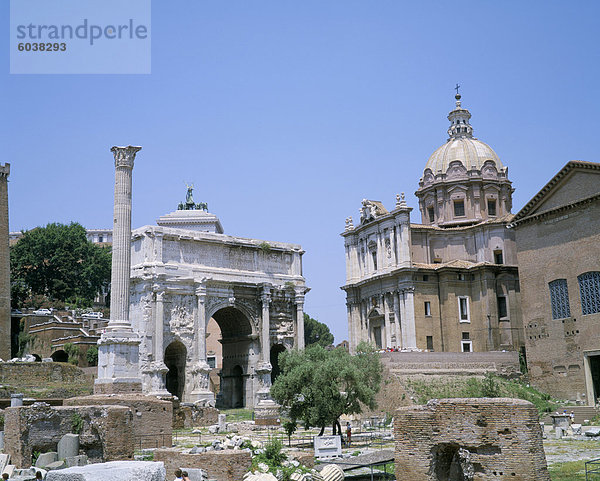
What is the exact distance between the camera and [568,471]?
16781mm

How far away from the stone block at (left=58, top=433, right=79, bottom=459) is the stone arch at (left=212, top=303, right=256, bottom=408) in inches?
1026

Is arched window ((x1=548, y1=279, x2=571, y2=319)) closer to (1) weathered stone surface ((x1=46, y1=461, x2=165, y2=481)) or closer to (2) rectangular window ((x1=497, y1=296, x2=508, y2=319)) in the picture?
(2) rectangular window ((x1=497, y1=296, x2=508, y2=319))

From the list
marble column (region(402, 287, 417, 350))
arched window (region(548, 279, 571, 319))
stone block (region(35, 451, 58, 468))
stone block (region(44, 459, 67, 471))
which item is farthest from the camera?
marble column (region(402, 287, 417, 350))

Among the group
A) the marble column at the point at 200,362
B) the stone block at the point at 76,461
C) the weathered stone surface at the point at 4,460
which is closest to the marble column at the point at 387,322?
the marble column at the point at 200,362

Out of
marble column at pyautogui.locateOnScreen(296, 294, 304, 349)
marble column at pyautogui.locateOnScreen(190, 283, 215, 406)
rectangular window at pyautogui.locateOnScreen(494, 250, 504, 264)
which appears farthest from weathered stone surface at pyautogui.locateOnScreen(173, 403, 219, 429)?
rectangular window at pyautogui.locateOnScreen(494, 250, 504, 264)

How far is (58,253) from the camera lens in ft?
224

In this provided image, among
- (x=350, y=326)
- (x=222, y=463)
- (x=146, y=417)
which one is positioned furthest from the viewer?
(x=350, y=326)

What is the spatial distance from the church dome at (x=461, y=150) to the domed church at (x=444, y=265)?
0.09 m

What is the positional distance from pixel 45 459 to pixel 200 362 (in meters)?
24.1

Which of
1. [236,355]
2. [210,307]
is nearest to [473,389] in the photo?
[210,307]

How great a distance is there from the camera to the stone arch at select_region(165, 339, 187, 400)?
4153 cm

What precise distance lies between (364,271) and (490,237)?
30.2 ft

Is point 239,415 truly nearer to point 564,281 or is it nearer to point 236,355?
point 236,355

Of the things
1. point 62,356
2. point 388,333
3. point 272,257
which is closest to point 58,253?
point 62,356
